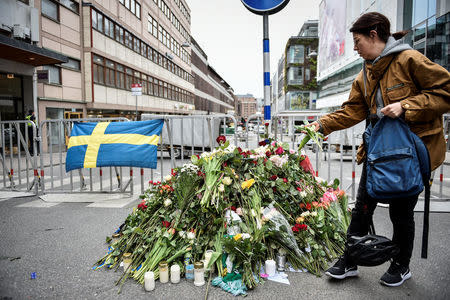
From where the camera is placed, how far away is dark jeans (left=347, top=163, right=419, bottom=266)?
2.40 m

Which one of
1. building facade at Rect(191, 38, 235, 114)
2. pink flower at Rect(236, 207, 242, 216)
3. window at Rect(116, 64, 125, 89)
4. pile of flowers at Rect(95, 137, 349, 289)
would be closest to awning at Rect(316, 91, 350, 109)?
window at Rect(116, 64, 125, 89)

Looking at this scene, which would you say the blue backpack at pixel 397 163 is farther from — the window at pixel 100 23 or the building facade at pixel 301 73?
the building facade at pixel 301 73

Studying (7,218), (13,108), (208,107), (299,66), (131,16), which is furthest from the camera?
(208,107)

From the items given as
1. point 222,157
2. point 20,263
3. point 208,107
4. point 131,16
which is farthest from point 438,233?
point 208,107

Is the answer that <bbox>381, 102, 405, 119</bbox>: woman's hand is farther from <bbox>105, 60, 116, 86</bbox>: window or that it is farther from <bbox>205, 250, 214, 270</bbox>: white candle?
<bbox>105, 60, 116, 86</bbox>: window

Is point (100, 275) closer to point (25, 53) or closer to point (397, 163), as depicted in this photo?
point (397, 163)

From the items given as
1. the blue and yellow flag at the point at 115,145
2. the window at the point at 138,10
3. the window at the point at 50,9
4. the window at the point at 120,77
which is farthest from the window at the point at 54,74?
the blue and yellow flag at the point at 115,145

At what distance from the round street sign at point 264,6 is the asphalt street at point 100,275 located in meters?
3.39

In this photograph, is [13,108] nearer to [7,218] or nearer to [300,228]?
[7,218]

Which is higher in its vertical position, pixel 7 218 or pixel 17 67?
pixel 17 67

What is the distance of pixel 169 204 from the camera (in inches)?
140

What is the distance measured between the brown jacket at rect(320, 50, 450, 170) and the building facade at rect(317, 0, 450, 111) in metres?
10.6

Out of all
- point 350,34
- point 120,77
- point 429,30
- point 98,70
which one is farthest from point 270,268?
point 350,34

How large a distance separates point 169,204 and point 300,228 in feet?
4.78
